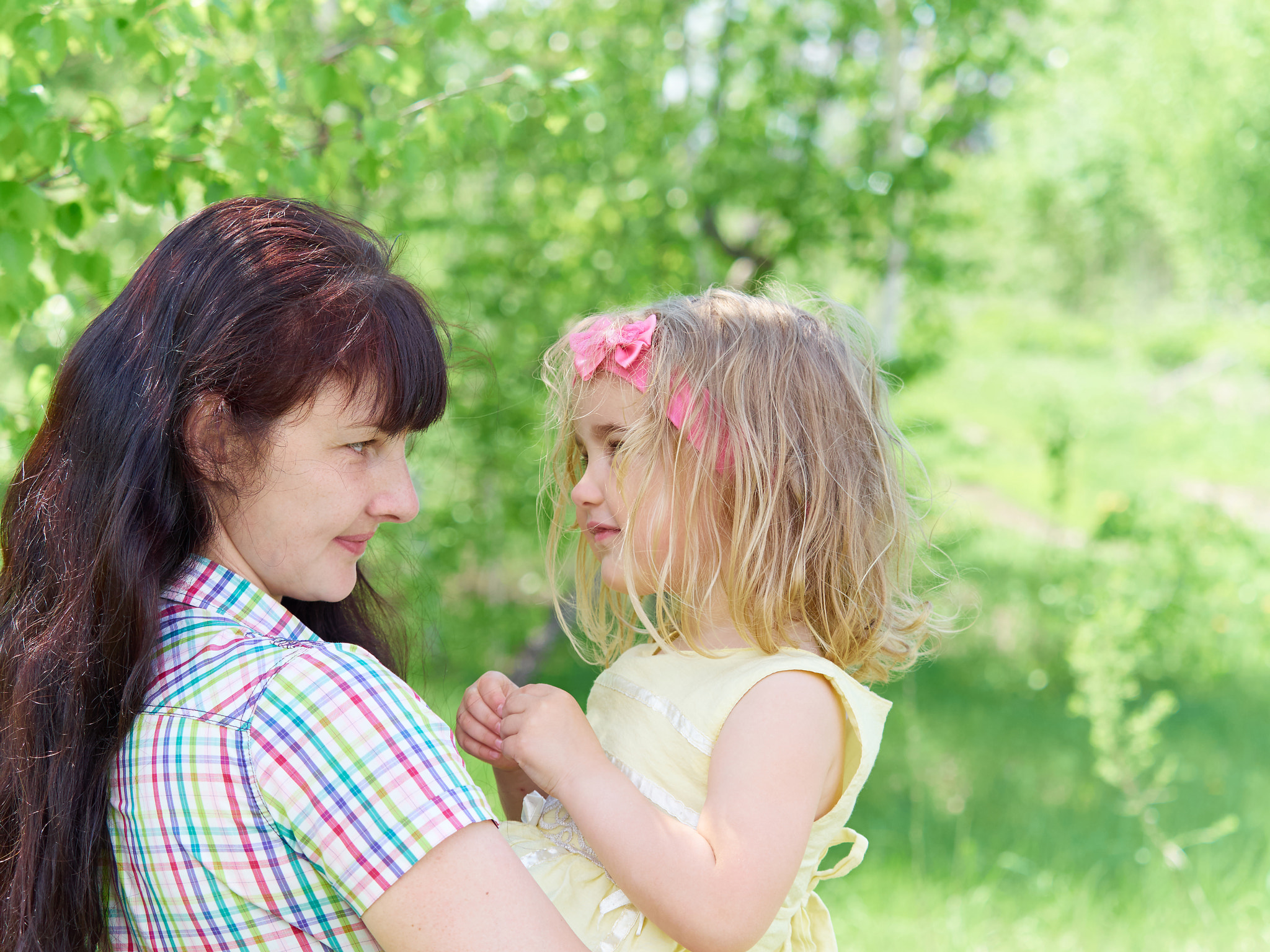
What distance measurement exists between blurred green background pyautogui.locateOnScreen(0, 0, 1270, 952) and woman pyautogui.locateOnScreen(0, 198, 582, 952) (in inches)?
16.3

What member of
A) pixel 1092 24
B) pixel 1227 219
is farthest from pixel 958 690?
pixel 1092 24

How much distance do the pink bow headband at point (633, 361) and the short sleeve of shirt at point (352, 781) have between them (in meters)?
0.70

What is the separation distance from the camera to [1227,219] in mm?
10875

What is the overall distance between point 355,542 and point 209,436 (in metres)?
→ 0.26

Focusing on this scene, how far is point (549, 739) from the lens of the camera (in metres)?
1.48

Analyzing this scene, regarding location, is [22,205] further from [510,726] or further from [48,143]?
[510,726]

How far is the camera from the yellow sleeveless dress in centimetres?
150

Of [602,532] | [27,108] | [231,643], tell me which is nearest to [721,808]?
[602,532]

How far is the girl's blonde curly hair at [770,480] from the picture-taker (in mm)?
1633

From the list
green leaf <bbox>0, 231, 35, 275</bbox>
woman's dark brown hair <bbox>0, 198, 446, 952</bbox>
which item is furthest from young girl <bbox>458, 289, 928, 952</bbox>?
green leaf <bbox>0, 231, 35, 275</bbox>

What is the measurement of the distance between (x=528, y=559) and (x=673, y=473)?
184 inches

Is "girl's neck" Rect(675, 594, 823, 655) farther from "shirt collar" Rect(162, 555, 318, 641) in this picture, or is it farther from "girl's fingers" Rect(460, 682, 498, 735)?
"shirt collar" Rect(162, 555, 318, 641)

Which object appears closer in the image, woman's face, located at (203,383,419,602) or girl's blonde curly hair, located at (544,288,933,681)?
woman's face, located at (203,383,419,602)

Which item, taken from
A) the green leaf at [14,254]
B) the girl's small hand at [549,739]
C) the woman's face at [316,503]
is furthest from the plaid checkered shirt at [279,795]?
the green leaf at [14,254]
